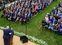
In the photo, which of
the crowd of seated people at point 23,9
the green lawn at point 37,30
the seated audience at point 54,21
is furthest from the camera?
the crowd of seated people at point 23,9

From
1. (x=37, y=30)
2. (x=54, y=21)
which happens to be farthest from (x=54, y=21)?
(x=37, y=30)

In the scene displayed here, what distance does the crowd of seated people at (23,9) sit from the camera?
19.1 metres

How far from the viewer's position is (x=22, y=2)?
68.6 feet

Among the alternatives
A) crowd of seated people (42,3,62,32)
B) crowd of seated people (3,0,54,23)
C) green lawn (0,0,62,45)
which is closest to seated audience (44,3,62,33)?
crowd of seated people (42,3,62,32)

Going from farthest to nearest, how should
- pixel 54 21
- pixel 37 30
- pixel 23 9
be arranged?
pixel 23 9 < pixel 54 21 < pixel 37 30

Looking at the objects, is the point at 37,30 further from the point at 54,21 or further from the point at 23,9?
the point at 23,9

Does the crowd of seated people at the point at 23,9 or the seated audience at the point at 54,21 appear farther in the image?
the crowd of seated people at the point at 23,9

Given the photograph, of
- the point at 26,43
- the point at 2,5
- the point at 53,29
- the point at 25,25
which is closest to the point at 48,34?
the point at 53,29

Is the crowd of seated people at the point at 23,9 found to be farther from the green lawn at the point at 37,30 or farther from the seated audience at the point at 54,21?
the seated audience at the point at 54,21

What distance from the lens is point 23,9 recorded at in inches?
778

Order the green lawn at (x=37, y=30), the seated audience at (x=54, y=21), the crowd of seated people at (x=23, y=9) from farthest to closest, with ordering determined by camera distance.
Result: 1. the crowd of seated people at (x=23, y=9)
2. the seated audience at (x=54, y=21)
3. the green lawn at (x=37, y=30)

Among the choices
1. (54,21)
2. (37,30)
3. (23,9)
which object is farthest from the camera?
(23,9)

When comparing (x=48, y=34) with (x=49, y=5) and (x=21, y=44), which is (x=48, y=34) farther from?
(x=49, y=5)

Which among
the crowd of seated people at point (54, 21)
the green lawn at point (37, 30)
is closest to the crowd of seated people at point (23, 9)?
the green lawn at point (37, 30)
